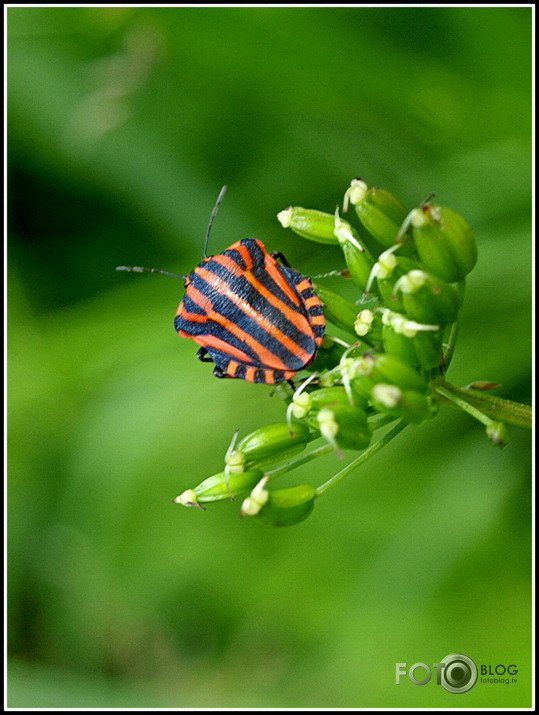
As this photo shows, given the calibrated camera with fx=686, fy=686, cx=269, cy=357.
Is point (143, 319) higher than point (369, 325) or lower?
higher

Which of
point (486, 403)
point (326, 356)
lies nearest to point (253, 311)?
point (326, 356)

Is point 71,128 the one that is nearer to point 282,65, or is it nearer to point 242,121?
point 242,121

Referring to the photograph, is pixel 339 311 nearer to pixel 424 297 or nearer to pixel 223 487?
pixel 424 297

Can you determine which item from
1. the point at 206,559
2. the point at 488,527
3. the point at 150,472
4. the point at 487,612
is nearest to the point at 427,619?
the point at 487,612

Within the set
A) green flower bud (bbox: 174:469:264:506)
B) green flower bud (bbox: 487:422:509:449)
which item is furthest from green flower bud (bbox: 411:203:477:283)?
green flower bud (bbox: 174:469:264:506)

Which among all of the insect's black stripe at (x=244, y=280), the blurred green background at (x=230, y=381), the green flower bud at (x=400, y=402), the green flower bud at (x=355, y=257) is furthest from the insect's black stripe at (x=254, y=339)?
the blurred green background at (x=230, y=381)

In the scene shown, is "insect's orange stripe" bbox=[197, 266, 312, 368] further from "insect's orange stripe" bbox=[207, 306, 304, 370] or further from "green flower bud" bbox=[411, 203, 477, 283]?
"green flower bud" bbox=[411, 203, 477, 283]
